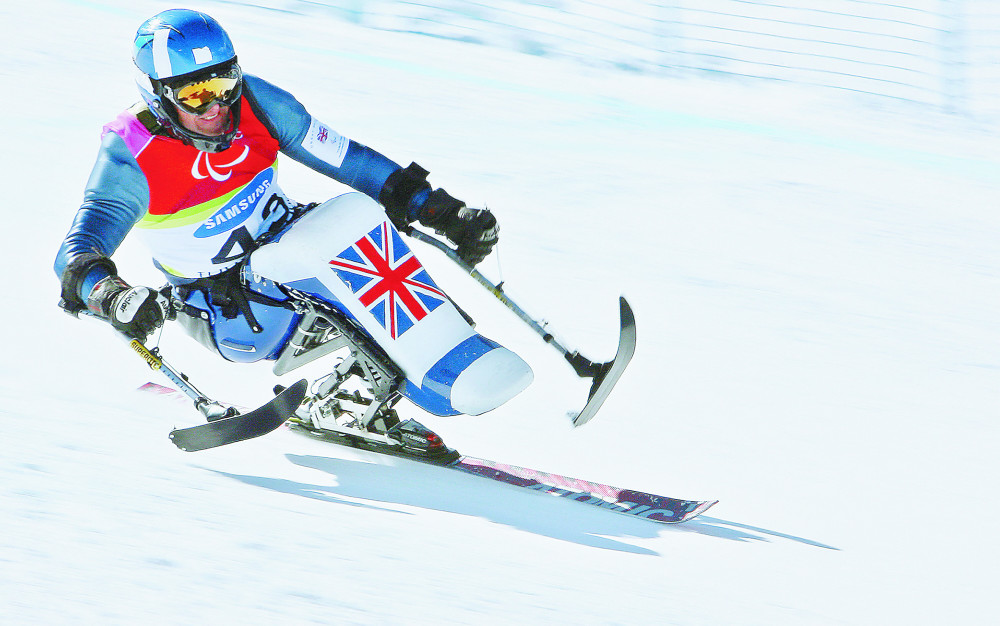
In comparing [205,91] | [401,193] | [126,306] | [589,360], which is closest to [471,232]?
[401,193]

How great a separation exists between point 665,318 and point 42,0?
7.44m

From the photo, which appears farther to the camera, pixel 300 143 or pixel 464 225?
pixel 300 143

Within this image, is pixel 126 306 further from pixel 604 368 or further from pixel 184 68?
pixel 604 368

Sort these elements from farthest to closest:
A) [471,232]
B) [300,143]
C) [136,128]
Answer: [300,143] → [471,232] → [136,128]

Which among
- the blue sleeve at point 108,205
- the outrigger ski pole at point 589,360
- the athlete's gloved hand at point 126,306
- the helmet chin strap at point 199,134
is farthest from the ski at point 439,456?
the helmet chin strap at point 199,134

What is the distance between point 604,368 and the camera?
12.6 ft

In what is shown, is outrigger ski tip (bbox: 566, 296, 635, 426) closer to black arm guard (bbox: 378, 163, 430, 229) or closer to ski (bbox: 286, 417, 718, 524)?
ski (bbox: 286, 417, 718, 524)

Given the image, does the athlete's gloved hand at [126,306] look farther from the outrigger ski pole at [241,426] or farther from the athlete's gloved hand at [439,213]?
the athlete's gloved hand at [439,213]

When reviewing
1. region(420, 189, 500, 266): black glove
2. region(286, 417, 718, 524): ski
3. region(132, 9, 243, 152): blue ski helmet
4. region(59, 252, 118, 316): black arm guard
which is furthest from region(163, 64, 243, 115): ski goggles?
region(286, 417, 718, 524): ski

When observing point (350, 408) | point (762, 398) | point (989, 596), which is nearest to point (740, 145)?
point (762, 398)

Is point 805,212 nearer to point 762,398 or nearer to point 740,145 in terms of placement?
point 740,145

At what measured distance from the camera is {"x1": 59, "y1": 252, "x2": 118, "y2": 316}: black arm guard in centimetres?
337

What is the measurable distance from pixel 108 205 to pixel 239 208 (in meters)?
0.50

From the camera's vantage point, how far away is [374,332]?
379 centimetres
